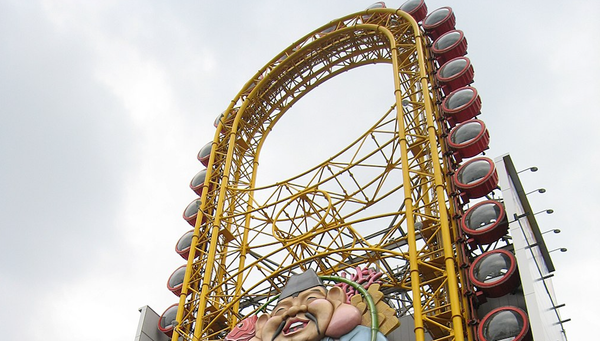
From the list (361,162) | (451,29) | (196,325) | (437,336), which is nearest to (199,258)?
(196,325)

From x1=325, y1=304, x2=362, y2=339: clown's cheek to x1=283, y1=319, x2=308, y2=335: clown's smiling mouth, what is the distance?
68 cm

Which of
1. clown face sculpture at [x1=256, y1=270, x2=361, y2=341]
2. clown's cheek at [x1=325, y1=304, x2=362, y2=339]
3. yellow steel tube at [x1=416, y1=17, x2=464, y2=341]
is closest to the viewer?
yellow steel tube at [x1=416, y1=17, x2=464, y2=341]

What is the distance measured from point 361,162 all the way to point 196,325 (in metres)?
5.91

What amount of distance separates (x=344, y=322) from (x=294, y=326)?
49.8 inches

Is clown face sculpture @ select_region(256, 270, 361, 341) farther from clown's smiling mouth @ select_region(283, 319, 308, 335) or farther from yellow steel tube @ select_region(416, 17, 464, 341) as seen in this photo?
yellow steel tube @ select_region(416, 17, 464, 341)

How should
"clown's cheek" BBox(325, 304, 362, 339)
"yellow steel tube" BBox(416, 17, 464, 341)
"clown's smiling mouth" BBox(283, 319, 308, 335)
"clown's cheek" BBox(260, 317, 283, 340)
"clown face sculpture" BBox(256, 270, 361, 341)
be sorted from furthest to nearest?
"clown's cheek" BBox(260, 317, 283, 340), "clown's smiling mouth" BBox(283, 319, 308, 335), "clown face sculpture" BBox(256, 270, 361, 341), "clown's cheek" BBox(325, 304, 362, 339), "yellow steel tube" BBox(416, 17, 464, 341)

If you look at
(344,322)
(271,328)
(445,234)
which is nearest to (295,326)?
(271,328)

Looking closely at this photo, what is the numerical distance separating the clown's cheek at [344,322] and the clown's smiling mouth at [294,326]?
679mm

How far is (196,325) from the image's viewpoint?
17.4 metres

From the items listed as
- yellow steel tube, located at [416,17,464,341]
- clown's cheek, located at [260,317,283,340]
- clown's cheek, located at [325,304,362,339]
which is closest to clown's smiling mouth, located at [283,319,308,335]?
clown's cheek, located at [260,317,283,340]

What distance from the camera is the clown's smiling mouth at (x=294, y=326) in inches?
553

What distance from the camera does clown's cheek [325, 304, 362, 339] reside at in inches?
526

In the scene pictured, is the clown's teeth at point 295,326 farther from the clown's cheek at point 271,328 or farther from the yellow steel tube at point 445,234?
the yellow steel tube at point 445,234

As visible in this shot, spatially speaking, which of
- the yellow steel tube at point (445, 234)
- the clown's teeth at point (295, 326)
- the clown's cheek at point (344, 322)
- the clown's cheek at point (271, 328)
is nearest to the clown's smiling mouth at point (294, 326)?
the clown's teeth at point (295, 326)
